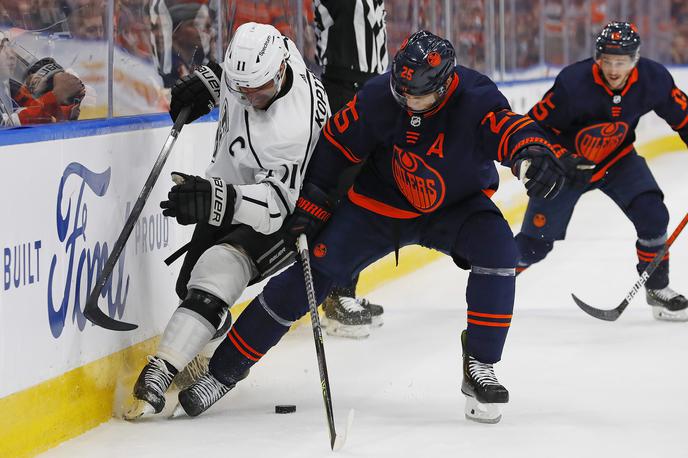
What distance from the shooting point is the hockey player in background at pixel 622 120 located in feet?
15.4

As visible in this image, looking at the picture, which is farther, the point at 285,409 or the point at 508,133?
the point at 285,409

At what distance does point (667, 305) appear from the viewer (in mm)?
4863

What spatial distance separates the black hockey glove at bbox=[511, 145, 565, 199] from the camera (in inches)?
118

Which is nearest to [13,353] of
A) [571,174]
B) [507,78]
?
[571,174]

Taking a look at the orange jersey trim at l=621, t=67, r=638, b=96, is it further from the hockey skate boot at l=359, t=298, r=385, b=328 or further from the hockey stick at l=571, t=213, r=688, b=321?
the hockey skate boot at l=359, t=298, r=385, b=328

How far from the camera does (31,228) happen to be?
3.02m

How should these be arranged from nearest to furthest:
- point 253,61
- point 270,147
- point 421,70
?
1. point 421,70
2. point 253,61
3. point 270,147

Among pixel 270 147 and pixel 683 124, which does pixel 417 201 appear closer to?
pixel 270 147

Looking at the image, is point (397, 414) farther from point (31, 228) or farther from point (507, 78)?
point (507, 78)

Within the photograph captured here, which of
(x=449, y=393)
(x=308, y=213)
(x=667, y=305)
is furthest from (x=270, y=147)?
(x=667, y=305)

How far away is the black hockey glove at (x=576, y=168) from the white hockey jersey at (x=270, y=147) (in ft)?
2.39

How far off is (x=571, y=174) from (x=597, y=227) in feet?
15.4

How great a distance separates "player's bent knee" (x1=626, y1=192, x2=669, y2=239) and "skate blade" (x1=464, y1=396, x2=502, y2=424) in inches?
67.5

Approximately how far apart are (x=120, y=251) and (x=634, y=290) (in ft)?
7.42
